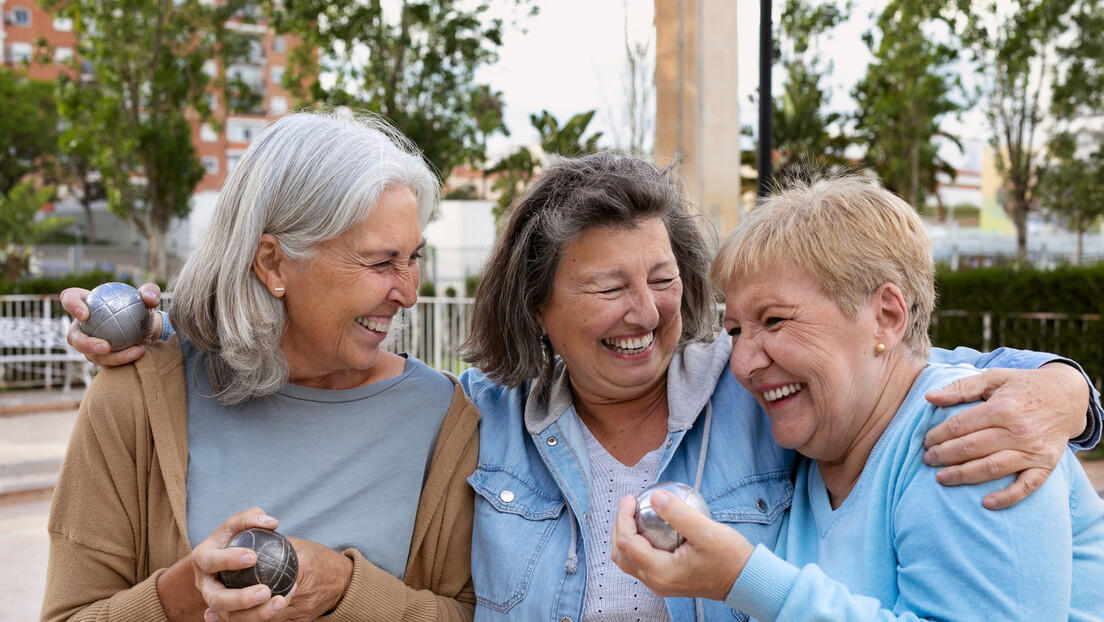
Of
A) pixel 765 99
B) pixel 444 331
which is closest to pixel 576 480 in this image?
pixel 765 99

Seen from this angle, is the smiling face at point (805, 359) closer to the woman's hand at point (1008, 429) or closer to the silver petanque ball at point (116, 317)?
the woman's hand at point (1008, 429)

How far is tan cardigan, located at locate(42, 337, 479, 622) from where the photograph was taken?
216 cm

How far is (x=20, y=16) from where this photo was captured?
64812 mm

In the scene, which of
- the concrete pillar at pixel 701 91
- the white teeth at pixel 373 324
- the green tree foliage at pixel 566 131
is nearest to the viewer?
the white teeth at pixel 373 324

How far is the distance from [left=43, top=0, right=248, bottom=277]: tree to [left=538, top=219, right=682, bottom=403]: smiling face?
67.8 feet

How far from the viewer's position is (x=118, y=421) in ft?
7.33

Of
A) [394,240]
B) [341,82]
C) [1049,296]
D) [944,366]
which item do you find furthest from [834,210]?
[341,82]

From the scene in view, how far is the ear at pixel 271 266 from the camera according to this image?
2326mm

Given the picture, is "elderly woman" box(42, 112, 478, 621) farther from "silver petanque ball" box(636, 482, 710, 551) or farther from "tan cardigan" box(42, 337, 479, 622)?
"silver petanque ball" box(636, 482, 710, 551)

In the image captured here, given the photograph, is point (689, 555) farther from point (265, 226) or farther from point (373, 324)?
point (265, 226)

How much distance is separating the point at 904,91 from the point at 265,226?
21768 millimetres

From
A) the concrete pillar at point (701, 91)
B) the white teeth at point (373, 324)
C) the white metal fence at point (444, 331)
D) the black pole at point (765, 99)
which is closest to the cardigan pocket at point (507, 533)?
the white teeth at point (373, 324)

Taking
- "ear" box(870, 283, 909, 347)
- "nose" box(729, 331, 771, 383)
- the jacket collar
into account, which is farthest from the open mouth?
"ear" box(870, 283, 909, 347)

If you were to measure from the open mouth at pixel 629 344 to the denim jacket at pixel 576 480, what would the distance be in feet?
0.41
